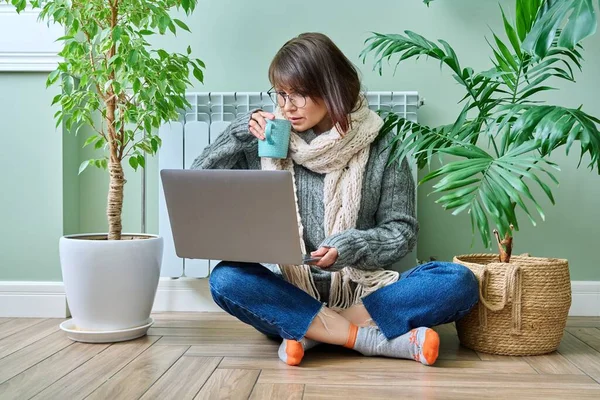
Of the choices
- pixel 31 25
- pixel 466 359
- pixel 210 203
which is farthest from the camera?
pixel 31 25

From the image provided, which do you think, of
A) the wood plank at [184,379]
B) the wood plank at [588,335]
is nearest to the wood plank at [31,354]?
the wood plank at [184,379]

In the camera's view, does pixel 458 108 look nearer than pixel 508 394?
No

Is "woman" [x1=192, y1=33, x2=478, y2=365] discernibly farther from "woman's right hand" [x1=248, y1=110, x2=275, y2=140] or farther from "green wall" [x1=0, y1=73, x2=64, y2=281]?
"green wall" [x1=0, y1=73, x2=64, y2=281]

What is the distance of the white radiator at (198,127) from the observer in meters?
1.92

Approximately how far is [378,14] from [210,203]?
1.00 m

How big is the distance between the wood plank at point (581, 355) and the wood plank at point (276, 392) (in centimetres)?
62

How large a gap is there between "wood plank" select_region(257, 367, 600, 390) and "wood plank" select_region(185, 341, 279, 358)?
16 centimetres

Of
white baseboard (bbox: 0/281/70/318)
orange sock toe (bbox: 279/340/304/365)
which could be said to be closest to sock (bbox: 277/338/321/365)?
orange sock toe (bbox: 279/340/304/365)

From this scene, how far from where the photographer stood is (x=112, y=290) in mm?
1593

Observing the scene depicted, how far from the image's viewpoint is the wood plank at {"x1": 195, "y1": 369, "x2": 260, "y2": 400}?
117 cm

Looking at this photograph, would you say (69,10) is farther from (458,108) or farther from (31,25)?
(458,108)

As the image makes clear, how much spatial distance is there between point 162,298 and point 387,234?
86 centimetres

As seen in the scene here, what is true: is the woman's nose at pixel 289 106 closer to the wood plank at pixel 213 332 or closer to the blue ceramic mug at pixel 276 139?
the blue ceramic mug at pixel 276 139

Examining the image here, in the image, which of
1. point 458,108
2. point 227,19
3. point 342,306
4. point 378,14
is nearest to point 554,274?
point 342,306
